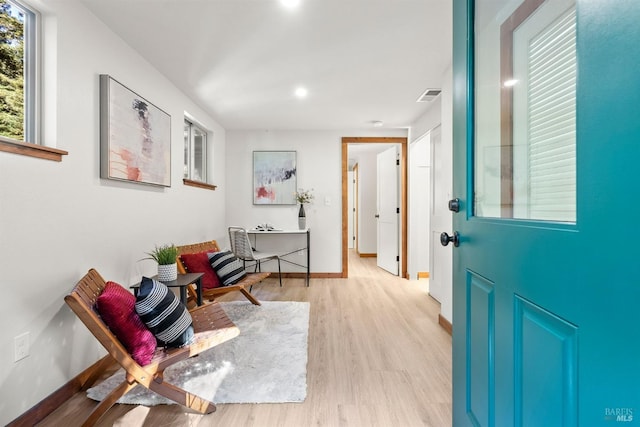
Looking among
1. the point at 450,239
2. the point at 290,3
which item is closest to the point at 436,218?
the point at 450,239

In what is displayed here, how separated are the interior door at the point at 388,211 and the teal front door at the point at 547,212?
3.62m

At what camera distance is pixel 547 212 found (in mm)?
730

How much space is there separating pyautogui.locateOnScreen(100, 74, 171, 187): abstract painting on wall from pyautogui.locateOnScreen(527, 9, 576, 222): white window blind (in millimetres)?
2298

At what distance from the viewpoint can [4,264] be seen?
1.36 meters

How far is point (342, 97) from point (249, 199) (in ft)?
7.20

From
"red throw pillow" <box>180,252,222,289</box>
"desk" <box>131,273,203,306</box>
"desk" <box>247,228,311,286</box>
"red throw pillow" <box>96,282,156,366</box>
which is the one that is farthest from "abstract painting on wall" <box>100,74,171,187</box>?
"desk" <box>247,228,311,286</box>

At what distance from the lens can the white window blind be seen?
0.65 meters

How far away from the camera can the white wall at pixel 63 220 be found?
4.58 ft

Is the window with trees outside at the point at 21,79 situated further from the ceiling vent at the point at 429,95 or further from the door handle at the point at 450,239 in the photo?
the ceiling vent at the point at 429,95

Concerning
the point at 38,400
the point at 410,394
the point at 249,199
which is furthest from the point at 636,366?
the point at 249,199

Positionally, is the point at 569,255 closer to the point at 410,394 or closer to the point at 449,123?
the point at 410,394

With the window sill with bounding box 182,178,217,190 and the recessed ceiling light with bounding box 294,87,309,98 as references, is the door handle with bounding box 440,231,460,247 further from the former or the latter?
the window sill with bounding box 182,178,217,190

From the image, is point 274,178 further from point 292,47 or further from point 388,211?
point 292,47

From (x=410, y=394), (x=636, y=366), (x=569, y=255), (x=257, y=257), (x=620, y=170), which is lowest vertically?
(x=410, y=394)
